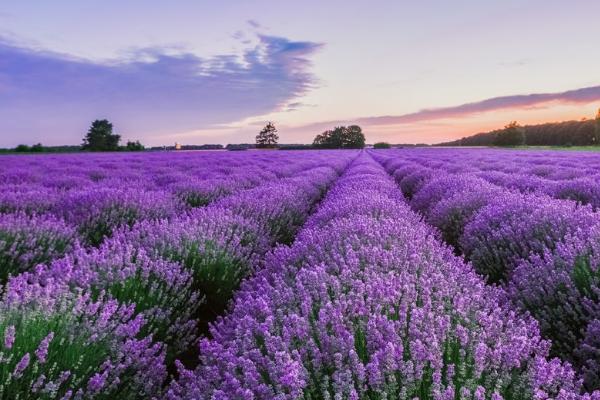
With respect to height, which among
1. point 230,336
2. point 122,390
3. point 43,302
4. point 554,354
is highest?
point 43,302

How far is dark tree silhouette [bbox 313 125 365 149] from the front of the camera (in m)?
89.2

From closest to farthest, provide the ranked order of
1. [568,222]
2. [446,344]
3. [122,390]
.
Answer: [446,344] < [122,390] < [568,222]

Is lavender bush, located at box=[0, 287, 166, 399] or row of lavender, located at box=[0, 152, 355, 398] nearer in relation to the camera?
lavender bush, located at box=[0, 287, 166, 399]

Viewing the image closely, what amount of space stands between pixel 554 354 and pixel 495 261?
57.4 inches

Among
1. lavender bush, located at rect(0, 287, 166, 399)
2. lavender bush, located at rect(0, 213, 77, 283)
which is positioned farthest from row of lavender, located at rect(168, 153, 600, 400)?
lavender bush, located at rect(0, 213, 77, 283)

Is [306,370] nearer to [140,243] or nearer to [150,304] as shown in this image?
[150,304]

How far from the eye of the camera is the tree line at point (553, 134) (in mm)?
83062

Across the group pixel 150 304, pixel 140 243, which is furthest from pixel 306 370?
pixel 140 243

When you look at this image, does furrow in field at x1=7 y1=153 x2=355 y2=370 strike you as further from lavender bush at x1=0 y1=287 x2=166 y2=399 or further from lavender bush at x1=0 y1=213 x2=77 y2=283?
lavender bush at x1=0 y1=213 x2=77 y2=283

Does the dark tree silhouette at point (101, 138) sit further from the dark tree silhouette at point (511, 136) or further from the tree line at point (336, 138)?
the dark tree silhouette at point (511, 136)

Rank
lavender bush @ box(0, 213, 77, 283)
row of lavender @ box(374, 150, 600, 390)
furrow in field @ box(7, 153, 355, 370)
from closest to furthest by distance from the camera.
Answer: row of lavender @ box(374, 150, 600, 390) → furrow in field @ box(7, 153, 355, 370) → lavender bush @ box(0, 213, 77, 283)

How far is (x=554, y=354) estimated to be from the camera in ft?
8.63

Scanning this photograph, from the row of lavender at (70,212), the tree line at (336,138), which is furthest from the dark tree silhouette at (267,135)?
the row of lavender at (70,212)

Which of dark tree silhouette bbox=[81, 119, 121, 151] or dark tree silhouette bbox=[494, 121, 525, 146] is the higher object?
dark tree silhouette bbox=[81, 119, 121, 151]
